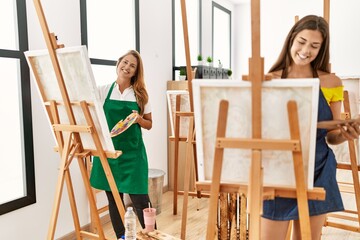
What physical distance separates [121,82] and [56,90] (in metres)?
0.50

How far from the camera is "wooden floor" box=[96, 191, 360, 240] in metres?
2.91

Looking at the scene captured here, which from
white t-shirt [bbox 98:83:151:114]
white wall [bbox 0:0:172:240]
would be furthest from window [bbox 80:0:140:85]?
white t-shirt [bbox 98:83:151:114]

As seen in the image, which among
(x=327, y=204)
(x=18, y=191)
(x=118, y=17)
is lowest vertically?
(x=18, y=191)

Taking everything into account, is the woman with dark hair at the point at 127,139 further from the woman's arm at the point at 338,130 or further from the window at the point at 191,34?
the window at the point at 191,34

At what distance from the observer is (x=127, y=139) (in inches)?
91.8

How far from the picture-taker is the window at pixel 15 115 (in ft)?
7.56

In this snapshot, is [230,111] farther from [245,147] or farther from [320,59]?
[320,59]

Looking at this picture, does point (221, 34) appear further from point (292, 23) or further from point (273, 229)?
point (273, 229)

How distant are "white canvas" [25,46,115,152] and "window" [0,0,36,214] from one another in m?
0.40

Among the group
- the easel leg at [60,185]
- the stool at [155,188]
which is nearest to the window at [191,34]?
the stool at [155,188]

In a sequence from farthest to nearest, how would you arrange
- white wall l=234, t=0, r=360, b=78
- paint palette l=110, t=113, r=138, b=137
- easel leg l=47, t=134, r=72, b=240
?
white wall l=234, t=0, r=360, b=78 → paint palette l=110, t=113, r=138, b=137 → easel leg l=47, t=134, r=72, b=240

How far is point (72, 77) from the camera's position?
6.14 ft

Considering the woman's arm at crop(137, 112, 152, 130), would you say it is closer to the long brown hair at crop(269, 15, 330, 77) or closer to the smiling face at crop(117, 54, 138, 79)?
the smiling face at crop(117, 54, 138, 79)

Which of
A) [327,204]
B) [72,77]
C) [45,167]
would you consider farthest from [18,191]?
[327,204]
